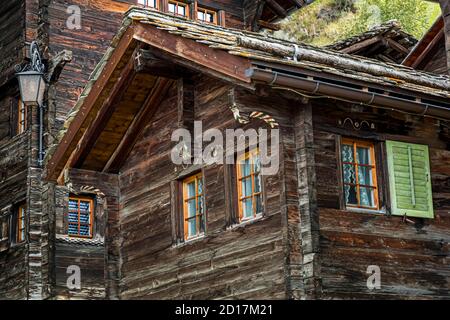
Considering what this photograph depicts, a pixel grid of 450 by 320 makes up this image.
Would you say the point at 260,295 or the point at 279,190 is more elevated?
the point at 279,190

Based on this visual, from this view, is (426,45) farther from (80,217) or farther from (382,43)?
(80,217)

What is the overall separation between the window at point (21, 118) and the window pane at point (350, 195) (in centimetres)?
1004

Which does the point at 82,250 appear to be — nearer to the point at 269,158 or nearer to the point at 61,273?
the point at 61,273

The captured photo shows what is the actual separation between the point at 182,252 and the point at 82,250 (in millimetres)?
6282

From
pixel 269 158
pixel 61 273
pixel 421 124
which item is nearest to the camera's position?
pixel 269 158

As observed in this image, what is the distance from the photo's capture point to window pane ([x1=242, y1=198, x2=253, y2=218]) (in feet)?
43.5

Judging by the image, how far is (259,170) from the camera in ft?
42.9

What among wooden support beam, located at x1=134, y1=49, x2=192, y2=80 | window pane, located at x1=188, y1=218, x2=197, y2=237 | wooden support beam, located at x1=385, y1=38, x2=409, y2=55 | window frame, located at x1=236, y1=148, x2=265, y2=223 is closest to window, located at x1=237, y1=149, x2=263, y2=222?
window frame, located at x1=236, y1=148, x2=265, y2=223

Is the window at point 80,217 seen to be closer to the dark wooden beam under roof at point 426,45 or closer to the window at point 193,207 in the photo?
the window at point 193,207

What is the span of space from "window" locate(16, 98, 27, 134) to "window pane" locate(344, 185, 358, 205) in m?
10.0

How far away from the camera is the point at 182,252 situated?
47.0 ft
